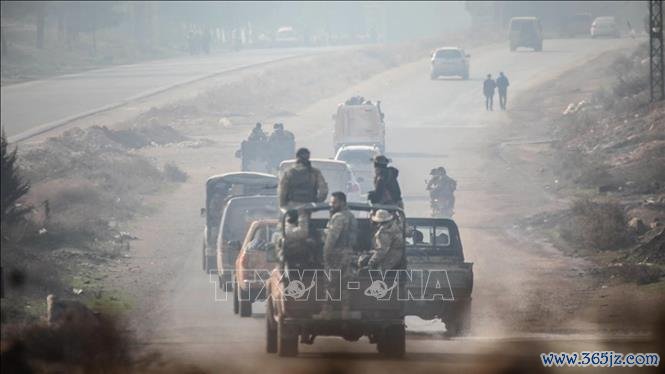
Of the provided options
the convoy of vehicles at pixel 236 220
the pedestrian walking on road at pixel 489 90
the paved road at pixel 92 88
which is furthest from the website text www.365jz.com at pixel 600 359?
the pedestrian walking on road at pixel 489 90

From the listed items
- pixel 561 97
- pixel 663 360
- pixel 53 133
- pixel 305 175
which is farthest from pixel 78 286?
pixel 561 97

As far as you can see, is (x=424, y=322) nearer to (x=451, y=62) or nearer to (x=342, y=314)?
(x=342, y=314)

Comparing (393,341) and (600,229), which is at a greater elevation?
(393,341)

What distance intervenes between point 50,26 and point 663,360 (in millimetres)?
120695

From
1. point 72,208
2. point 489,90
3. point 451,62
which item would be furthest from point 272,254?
point 451,62

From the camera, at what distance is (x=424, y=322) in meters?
21.5

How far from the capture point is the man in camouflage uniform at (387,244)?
15984 millimetres

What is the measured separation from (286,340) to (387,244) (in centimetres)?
167

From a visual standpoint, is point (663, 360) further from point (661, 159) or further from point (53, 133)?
point (53, 133)

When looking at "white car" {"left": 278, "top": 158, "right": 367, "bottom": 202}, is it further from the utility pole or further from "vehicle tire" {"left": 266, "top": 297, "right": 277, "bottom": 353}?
the utility pole

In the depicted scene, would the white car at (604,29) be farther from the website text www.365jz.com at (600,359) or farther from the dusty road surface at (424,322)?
the website text www.365jz.com at (600,359)

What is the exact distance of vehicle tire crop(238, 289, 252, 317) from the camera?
67.0 ft

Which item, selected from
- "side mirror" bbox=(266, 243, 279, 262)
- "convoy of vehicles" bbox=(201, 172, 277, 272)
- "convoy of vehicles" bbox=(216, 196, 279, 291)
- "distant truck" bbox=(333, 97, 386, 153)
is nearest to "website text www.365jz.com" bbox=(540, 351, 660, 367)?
"side mirror" bbox=(266, 243, 279, 262)

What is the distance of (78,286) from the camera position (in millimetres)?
24578
